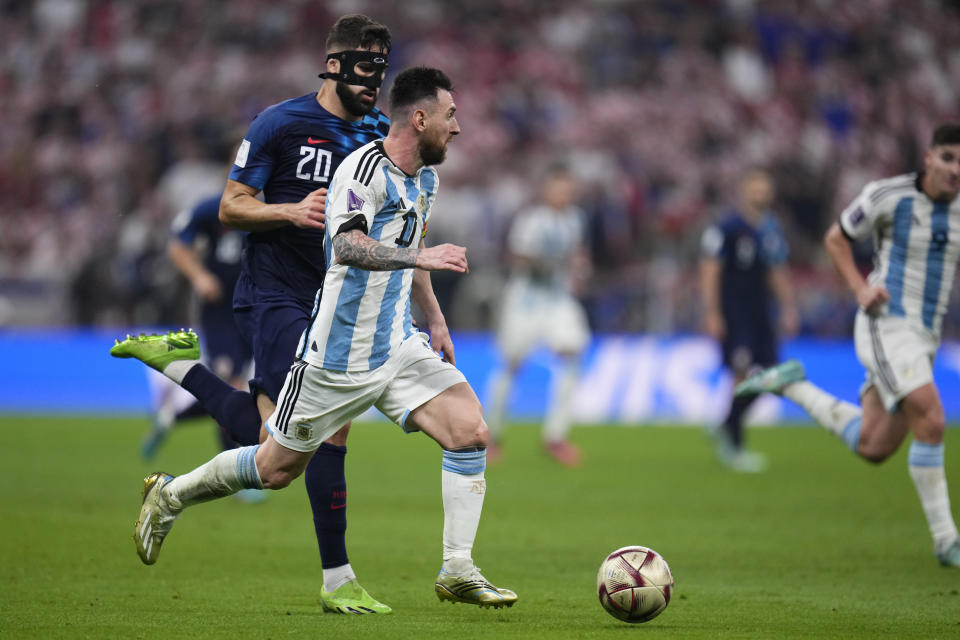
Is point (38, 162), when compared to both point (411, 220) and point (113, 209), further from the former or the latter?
point (411, 220)

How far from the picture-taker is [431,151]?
550cm

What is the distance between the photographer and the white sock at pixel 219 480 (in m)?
5.71

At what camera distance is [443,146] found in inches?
217

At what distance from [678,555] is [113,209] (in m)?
14.8

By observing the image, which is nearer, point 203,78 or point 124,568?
point 124,568

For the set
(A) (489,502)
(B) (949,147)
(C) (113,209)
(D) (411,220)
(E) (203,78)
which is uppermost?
(E) (203,78)

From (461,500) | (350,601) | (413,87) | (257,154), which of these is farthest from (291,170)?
(350,601)

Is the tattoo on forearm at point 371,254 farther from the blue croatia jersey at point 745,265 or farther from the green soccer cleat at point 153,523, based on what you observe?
the blue croatia jersey at point 745,265

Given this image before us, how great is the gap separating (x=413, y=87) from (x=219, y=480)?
1.98m

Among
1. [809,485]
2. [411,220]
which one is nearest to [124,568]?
[411,220]

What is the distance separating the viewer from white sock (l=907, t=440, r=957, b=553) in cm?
761

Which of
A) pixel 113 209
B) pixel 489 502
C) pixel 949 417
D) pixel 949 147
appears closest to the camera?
pixel 949 147

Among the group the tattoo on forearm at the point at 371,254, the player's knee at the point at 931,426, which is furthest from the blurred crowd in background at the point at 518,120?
the tattoo on forearm at the point at 371,254

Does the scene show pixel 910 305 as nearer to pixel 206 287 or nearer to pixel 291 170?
pixel 291 170
